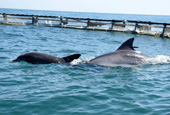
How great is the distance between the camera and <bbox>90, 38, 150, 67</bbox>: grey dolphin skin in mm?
12195

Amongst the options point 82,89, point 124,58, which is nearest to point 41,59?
point 124,58

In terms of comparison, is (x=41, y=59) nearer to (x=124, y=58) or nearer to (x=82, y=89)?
(x=124, y=58)

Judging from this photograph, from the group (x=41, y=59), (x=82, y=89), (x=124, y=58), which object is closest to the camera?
(x=82, y=89)

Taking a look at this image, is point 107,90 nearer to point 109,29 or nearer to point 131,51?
point 131,51

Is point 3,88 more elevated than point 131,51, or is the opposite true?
point 131,51

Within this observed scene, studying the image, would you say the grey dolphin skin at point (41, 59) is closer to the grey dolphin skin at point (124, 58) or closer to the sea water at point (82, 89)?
the sea water at point (82, 89)

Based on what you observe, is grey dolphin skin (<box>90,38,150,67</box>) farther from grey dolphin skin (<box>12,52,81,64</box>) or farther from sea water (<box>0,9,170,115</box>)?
grey dolphin skin (<box>12,52,81,64</box>)

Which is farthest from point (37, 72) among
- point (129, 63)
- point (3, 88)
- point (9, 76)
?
point (129, 63)

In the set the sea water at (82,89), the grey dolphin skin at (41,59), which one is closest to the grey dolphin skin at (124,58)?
the sea water at (82,89)

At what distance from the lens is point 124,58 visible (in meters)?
12.4

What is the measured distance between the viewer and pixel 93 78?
998cm

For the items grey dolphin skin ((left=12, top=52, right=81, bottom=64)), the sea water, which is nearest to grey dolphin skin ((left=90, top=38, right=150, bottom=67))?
the sea water

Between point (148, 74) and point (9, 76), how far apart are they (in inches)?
237

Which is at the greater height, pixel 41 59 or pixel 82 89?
pixel 41 59
